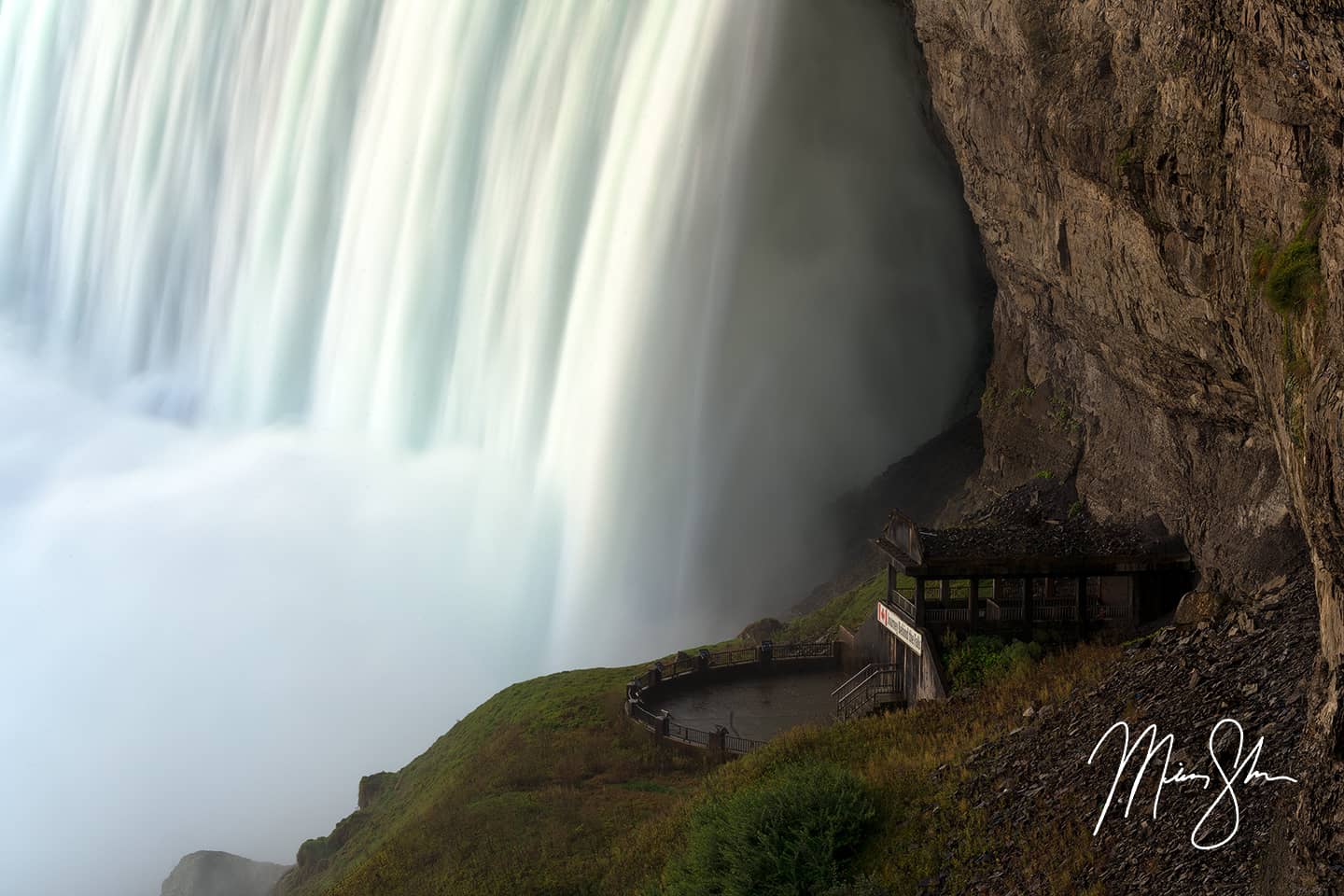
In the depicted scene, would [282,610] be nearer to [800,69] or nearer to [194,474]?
[194,474]

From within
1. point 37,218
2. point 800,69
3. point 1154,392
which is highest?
point 37,218

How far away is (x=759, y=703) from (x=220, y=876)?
1360 centimetres

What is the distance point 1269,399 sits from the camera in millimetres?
12906

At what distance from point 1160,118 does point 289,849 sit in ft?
91.4

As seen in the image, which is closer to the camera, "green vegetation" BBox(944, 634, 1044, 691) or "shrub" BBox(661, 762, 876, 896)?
"shrub" BBox(661, 762, 876, 896)

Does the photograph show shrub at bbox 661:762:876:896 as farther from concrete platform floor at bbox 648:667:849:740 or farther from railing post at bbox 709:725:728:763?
concrete platform floor at bbox 648:667:849:740

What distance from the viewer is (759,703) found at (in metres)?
23.3

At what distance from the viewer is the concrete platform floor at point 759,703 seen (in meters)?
22.2

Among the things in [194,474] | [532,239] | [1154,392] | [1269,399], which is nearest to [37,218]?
[194,474]

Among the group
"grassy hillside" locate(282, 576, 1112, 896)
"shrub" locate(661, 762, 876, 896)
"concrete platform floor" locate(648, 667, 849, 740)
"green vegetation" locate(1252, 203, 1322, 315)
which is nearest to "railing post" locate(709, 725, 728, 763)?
"grassy hillside" locate(282, 576, 1112, 896)

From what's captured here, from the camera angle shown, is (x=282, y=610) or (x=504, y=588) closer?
(x=504, y=588)

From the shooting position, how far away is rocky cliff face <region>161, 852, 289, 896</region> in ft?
94.3
